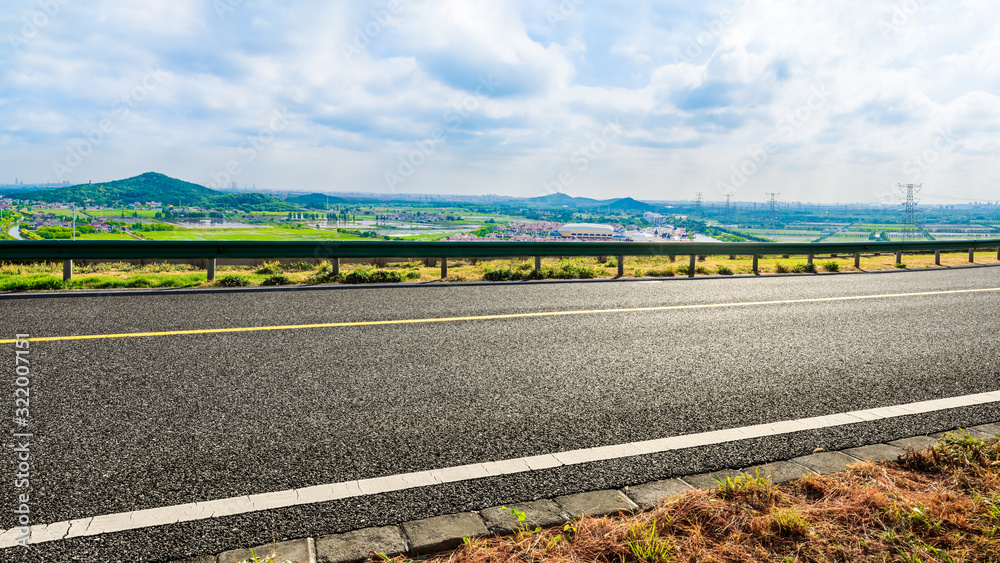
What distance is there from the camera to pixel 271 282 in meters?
9.86

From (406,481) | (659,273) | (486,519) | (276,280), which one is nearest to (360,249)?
(276,280)

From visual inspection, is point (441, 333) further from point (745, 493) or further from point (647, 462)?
point (745, 493)

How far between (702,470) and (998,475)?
1.32 metres

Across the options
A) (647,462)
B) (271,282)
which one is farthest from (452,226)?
(647,462)

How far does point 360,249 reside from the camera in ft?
36.2

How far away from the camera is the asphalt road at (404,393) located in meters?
2.69

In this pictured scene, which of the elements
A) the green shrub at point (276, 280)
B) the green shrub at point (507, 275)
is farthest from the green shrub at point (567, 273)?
the green shrub at point (276, 280)

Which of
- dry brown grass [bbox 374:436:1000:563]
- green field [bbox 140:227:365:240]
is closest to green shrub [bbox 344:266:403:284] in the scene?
green field [bbox 140:227:365:240]

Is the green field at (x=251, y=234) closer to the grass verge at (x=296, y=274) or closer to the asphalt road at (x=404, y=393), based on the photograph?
the grass verge at (x=296, y=274)

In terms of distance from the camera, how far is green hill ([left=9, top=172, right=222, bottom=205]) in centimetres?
1805

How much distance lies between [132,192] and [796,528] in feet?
93.1

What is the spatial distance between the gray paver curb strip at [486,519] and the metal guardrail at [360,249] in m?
8.61

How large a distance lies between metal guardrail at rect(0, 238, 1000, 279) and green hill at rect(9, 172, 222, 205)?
6.35 metres

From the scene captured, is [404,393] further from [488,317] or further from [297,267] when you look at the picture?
[297,267]
